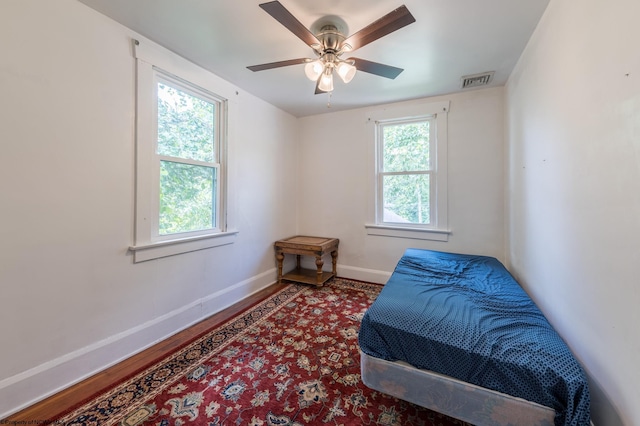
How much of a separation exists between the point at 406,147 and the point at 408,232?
1.15 meters

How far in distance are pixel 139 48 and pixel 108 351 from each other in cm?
226

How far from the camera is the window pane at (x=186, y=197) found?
A: 6.89 ft

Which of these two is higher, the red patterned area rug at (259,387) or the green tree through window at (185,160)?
the green tree through window at (185,160)

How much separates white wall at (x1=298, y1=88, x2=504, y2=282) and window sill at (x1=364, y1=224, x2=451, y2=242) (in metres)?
0.06

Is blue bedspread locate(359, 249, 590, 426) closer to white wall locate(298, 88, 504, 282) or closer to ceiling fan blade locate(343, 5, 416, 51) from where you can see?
white wall locate(298, 88, 504, 282)

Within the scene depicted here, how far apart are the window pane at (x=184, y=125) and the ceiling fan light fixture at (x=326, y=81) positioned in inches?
50.8

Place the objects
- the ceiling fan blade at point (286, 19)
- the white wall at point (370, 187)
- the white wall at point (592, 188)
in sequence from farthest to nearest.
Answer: the white wall at point (370, 187) → the ceiling fan blade at point (286, 19) → the white wall at point (592, 188)

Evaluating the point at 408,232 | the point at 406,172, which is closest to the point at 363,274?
the point at 408,232

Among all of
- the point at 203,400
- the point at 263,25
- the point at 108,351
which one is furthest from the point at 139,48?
the point at 203,400

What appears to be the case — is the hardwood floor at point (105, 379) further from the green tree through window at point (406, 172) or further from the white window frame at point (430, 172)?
the green tree through window at point (406, 172)

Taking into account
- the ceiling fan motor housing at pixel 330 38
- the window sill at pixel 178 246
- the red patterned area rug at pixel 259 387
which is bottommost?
the red patterned area rug at pixel 259 387

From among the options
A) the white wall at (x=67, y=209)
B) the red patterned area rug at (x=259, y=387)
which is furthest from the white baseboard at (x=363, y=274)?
the white wall at (x=67, y=209)

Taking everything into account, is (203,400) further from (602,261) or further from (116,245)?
(602,261)

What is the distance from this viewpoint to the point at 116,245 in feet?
5.77
